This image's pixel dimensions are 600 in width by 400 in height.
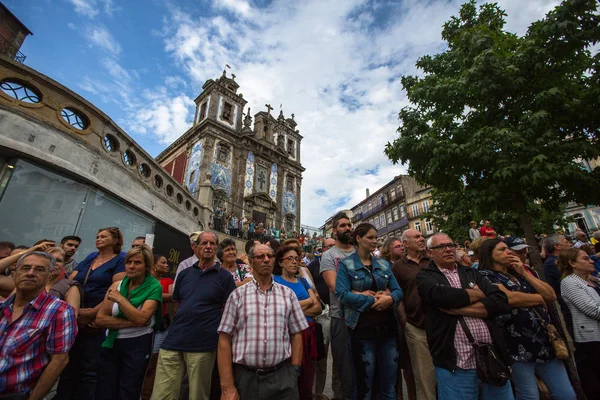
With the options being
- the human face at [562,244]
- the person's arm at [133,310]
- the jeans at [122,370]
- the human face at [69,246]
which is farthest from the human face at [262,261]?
the human face at [562,244]

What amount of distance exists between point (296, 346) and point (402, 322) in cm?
152

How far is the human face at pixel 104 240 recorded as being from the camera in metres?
3.09

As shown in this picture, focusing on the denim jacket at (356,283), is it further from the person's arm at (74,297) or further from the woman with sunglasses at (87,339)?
the person's arm at (74,297)

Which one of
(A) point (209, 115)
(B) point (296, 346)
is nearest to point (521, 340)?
(B) point (296, 346)

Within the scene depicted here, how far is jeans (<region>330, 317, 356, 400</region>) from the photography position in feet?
8.53

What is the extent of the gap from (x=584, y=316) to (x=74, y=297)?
207 inches

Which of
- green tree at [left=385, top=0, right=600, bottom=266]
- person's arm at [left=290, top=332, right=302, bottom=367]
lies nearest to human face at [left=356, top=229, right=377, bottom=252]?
person's arm at [left=290, top=332, right=302, bottom=367]

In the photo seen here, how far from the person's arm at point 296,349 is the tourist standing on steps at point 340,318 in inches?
27.9

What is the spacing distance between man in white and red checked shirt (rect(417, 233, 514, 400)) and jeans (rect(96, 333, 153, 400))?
2795 millimetres

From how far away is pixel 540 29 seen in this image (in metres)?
6.58

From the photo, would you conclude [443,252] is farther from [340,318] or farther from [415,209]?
[415,209]

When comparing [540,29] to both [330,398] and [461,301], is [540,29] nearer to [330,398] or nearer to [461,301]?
[461,301]

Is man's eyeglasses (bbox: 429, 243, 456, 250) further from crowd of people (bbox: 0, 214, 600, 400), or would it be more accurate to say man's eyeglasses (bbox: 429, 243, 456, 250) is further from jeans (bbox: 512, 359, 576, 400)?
jeans (bbox: 512, 359, 576, 400)

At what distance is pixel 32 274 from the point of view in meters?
2.00
